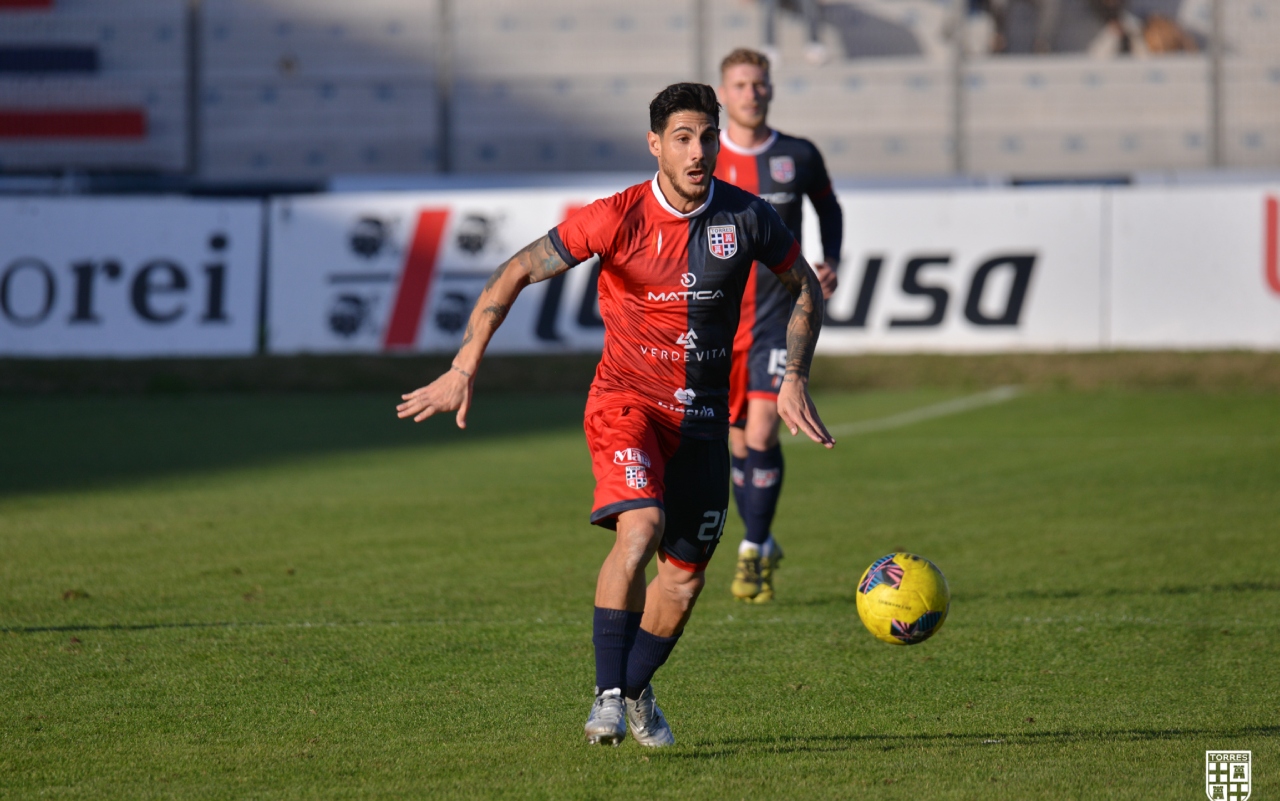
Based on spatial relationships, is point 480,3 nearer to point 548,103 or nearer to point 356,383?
point 548,103

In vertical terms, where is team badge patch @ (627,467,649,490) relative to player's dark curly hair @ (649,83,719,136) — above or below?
below

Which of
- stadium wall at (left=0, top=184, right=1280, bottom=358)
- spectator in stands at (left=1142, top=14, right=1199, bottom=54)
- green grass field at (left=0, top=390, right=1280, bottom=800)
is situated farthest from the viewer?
spectator in stands at (left=1142, top=14, right=1199, bottom=54)

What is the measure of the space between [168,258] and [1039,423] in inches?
374

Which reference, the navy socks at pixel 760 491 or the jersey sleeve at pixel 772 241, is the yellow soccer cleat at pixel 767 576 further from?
the jersey sleeve at pixel 772 241

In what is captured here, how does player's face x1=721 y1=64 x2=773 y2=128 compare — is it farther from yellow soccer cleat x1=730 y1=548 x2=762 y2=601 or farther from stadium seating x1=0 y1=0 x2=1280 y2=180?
stadium seating x1=0 y1=0 x2=1280 y2=180

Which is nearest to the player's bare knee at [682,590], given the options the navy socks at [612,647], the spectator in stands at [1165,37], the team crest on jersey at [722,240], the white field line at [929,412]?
the navy socks at [612,647]

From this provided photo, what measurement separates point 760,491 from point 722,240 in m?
2.58

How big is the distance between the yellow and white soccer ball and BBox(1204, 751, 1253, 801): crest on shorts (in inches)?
38.1


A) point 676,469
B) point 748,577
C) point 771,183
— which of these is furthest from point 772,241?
point 771,183

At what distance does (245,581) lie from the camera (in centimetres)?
713

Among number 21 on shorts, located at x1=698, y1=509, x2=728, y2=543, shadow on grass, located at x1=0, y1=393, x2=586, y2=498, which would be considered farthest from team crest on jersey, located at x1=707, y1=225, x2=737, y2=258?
shadow on grass, located at x1=0, y1=393, x2=586, y2=498

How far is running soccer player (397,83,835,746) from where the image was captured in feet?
14.9

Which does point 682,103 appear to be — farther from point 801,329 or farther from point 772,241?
point 801,329

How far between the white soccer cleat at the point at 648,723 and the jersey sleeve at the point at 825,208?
340 cm
